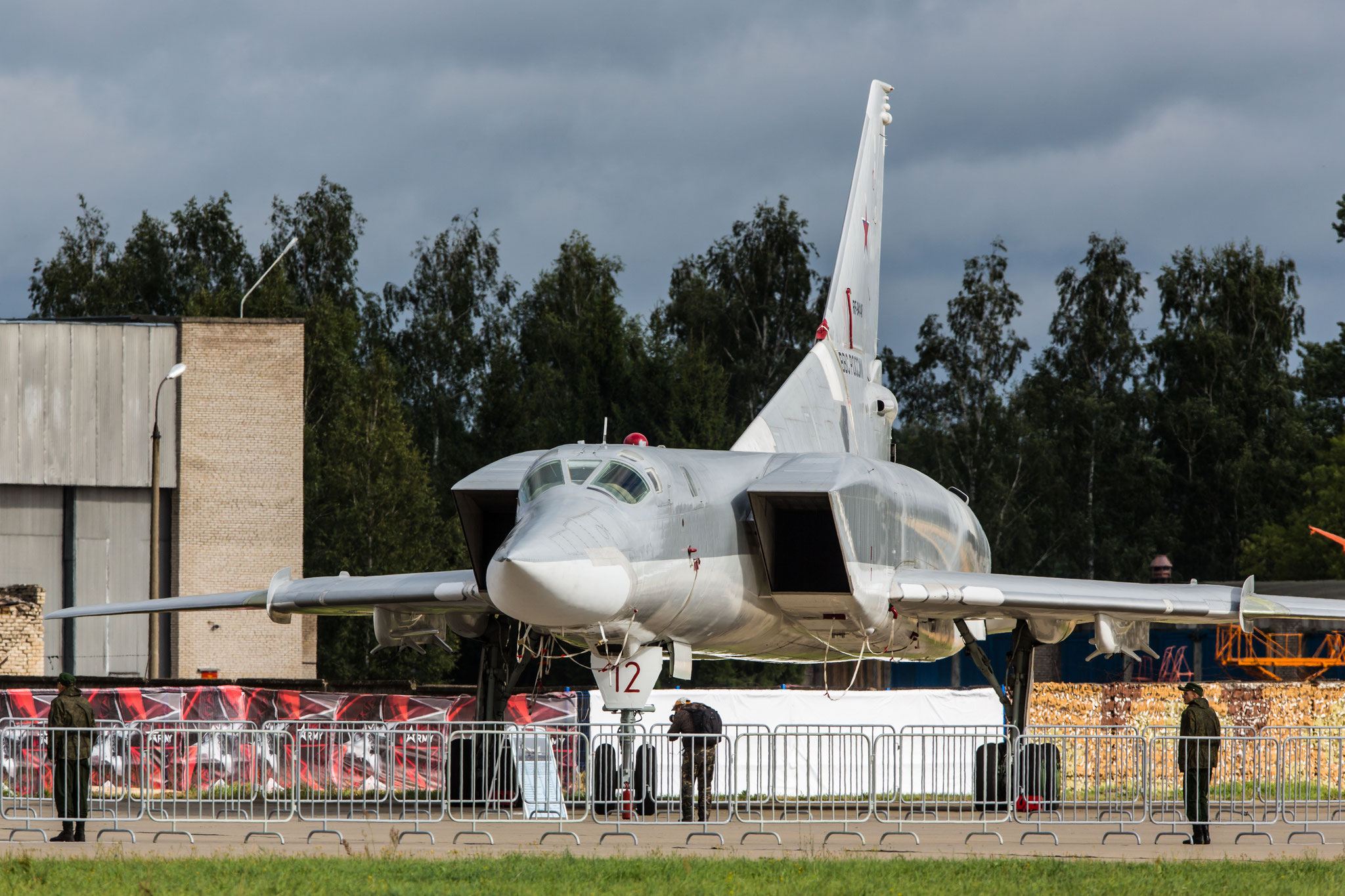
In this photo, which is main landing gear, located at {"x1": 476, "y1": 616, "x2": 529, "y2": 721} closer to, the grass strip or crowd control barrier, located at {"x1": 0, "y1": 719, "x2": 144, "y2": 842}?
crowd control barrier, located at {"x1": 0, "y1": 719, "x2": 144, "y2": 842}

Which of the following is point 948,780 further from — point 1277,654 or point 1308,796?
point 1277,654

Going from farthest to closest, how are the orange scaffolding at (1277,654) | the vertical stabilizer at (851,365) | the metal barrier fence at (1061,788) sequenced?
the orange scaffolding at (1277,654) → the vertical stabilizer at (851,365) → the metal barrier fence at (1061,788)

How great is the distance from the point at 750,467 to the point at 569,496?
8.66 ft

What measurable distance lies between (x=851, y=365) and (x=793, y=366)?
3046cm

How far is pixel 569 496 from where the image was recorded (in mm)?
11922

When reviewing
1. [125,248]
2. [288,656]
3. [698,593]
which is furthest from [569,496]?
[125,248]

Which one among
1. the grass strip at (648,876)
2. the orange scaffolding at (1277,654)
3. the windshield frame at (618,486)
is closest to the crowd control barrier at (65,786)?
the grass strip at (648,876)

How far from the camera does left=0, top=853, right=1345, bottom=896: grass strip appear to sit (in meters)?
7.83

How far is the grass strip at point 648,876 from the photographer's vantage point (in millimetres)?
7832

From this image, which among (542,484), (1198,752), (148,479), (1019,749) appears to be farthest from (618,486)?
(148,479)

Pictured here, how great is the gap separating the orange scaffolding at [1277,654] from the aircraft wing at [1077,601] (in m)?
14.6

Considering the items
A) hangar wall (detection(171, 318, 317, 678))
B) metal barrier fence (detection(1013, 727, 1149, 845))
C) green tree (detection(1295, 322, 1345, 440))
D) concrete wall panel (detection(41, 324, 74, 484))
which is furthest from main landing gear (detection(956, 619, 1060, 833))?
green tree (detection(1295, 322, 1345, 440))

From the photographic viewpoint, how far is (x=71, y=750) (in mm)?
11211

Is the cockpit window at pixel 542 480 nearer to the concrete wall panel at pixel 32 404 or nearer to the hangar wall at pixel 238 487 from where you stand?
the hangar wall at pixel 238 487
